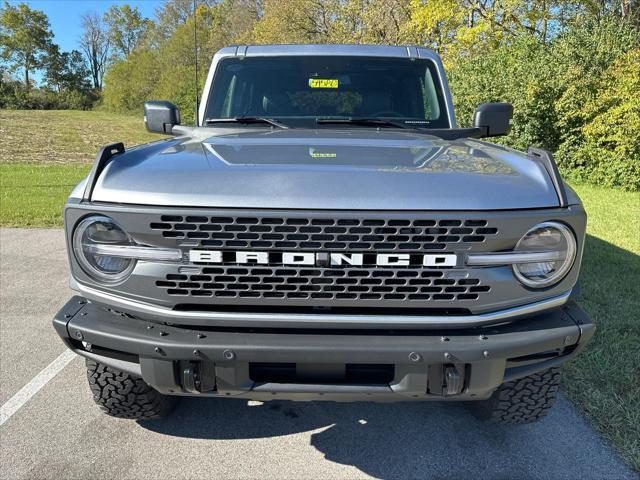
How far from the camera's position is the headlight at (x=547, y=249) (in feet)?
6.71

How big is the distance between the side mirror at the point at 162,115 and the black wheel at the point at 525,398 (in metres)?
2.59

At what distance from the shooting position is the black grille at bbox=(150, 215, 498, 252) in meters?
1.93

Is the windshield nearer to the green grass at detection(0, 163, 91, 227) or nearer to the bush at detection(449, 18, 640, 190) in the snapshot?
the green grass at detection(0, 163, 91, 227)

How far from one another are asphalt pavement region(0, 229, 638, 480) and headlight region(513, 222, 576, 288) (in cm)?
101

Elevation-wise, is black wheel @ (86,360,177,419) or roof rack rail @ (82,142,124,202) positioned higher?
roof rack rail @ (82,142,124,202)

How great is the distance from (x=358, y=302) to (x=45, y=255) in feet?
17.8

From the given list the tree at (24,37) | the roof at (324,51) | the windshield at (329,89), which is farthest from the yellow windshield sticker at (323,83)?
the tree at (24,37)

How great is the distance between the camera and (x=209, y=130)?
3.19 meters

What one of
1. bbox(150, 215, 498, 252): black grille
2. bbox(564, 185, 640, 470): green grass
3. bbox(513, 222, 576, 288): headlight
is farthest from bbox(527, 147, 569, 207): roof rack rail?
bbox(564, 185, 640, 470): green grass

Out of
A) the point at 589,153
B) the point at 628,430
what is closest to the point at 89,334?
the point at 628,430

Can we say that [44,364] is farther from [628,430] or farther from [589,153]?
[589,153]

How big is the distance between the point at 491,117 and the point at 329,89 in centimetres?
112

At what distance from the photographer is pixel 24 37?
227 ft

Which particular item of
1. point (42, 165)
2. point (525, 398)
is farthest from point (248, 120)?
point (42, 165)
